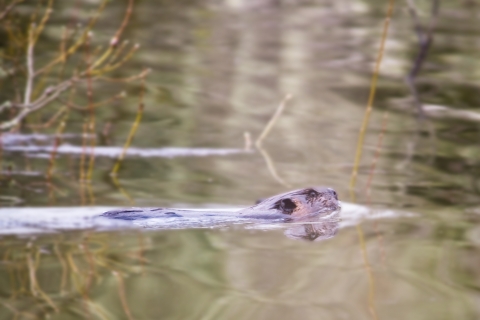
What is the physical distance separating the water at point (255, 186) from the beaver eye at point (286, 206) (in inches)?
5.3

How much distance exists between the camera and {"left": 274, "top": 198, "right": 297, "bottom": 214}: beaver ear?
2285 mm

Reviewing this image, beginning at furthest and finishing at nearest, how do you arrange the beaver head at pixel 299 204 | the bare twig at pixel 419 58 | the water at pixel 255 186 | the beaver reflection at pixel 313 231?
the bare twig at pixel 419 58 → the beaver reflection at pixel 313 231 → the beaver head at pixel 299 204 → the water at pixel 255 186

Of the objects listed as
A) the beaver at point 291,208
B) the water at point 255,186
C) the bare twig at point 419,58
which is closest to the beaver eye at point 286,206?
the beaver at point 291,208

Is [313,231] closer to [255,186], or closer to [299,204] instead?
[299,204]

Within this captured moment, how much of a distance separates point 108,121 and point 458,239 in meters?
2.90

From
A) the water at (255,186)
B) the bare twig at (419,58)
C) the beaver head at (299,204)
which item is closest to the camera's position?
the water at (255,186)

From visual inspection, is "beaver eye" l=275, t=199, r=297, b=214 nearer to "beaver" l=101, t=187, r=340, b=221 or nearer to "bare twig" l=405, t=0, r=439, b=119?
"beaver" l=101, t=187, r=340, b=221

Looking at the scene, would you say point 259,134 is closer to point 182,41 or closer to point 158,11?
point 182,41

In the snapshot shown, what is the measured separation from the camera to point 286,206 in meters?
2.32

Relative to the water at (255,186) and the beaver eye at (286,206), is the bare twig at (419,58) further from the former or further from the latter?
the beaver eye at (286,206)

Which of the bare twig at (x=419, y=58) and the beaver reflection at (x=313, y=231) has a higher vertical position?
the bare twig at (x=419, y=58)

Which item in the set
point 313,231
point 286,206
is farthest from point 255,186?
point 286,206

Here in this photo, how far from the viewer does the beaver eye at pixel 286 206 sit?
2.29 meters

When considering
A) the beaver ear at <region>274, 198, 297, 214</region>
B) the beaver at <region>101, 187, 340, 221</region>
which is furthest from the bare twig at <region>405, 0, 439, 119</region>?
the beaver ear at <region>274, 198, 297, 214</region>
